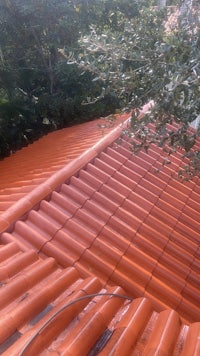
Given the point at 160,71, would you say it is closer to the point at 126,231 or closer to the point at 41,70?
the point at 126,231

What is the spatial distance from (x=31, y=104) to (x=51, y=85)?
0.88 metres

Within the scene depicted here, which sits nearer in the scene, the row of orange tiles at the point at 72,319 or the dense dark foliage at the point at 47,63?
the row of orange tiles at the point at 72,319

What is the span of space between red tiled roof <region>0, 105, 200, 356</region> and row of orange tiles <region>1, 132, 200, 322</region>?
1 centimetres

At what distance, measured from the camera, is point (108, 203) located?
394cm

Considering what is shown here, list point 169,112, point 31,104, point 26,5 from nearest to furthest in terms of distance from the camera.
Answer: point 169,112, point 26,5, point 31,104

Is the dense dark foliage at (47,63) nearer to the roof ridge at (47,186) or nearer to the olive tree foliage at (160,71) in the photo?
the roof ridge at (47,186)

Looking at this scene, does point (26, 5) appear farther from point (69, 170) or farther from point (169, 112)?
point (169, 112)

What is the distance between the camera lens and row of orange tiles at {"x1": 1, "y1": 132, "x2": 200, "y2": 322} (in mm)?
3120

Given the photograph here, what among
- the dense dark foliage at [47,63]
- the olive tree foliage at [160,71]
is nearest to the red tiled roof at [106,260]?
the olive tree foliage at [160,71]

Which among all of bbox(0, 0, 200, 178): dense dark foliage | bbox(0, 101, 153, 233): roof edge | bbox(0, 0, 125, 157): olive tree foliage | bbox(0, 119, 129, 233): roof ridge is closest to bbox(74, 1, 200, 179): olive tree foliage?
bbox(0, 101, 153, 233): roof edge

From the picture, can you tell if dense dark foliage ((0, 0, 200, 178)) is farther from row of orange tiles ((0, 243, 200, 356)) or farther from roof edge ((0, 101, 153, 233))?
row of orange tiles ((0, 243, 200, 356))

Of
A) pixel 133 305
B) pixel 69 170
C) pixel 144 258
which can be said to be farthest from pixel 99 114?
pixel 133 305

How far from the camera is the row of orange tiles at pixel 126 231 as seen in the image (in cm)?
312

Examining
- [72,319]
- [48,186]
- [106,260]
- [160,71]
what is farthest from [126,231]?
[160,71]
